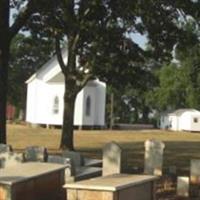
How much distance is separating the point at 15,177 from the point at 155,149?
671cm

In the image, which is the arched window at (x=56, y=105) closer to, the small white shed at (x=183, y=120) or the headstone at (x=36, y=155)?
the small white shed at (x=183, y=120)

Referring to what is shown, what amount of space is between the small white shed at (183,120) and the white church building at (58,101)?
17.1 m

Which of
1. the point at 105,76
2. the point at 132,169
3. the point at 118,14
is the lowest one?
the point at 132,169

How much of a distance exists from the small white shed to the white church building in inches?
672

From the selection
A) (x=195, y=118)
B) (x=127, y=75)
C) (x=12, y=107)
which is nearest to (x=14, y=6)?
(x=127, y=75)

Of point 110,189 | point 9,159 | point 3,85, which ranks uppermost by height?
point 3,85

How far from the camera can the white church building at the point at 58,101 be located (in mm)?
64875

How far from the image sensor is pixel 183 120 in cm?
8188

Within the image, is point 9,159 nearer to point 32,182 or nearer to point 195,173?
point 32,182

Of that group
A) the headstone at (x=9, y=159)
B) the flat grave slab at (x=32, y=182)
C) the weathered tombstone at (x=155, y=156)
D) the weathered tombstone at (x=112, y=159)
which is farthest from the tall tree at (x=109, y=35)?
the flat grave slab at (x=32, y=182)

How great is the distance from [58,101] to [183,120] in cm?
2105

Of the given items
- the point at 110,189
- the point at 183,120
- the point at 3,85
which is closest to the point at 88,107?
the point at 183,120

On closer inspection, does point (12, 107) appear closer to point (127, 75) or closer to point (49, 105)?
point (49, 105)

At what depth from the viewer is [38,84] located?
226 ft
